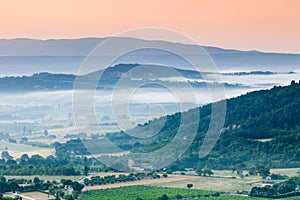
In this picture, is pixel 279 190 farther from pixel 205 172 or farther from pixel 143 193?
pixel 205 172

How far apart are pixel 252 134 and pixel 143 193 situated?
56.3 feet

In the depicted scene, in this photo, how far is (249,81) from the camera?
518 ft

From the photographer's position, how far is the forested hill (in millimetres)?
58388

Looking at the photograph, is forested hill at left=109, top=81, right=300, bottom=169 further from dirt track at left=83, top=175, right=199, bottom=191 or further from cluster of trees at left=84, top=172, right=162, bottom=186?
cluster of trees at left=84, top=172, right=162, bottom=186

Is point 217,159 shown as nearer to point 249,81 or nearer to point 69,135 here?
point 69,135

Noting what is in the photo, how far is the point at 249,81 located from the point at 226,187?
10941 centimetres

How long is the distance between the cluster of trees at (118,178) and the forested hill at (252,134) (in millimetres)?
5278

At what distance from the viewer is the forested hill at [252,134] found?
192 ft

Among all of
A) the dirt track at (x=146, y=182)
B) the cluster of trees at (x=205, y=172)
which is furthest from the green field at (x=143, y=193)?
the cluster of trees at (x=205, y=172)

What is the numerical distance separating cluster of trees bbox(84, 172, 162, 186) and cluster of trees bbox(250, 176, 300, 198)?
8571 mm

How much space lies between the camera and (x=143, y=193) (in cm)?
4797

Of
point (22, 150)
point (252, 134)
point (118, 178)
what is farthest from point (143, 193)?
point (22, 150)

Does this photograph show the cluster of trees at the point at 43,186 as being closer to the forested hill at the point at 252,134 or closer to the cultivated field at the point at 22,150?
the forested hill at the point at 252,134

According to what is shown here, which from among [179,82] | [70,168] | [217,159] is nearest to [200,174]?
[217,159]
